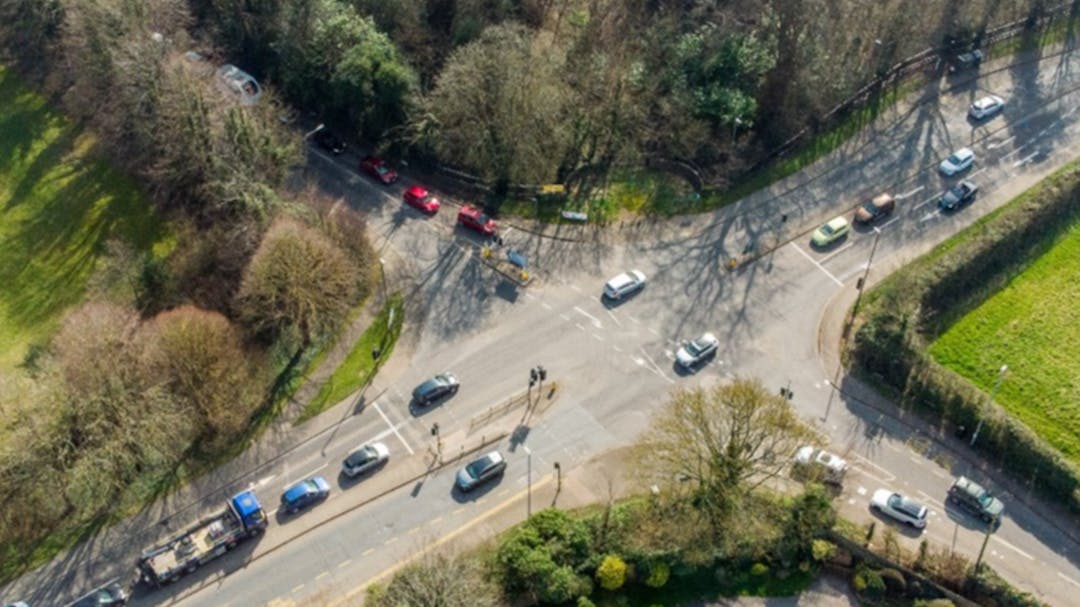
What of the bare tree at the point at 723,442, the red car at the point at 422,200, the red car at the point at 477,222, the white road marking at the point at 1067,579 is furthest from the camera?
the red car at the point at 422,200

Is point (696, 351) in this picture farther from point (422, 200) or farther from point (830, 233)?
point (422, 200)

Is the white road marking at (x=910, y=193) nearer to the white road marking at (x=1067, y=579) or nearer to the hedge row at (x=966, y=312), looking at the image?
the hedge row at (x=966, y=312)

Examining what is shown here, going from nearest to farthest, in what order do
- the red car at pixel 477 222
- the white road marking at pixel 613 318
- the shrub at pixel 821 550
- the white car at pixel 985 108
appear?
1. the shrub at pixel 821 550
2. the white road marking at pixel 613 318
3. the red car at pixel 477 222
4. the white car at pixel 985 108

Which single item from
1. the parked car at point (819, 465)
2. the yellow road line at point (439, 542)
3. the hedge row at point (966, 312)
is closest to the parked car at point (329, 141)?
the yellow road line at point (439, 542)

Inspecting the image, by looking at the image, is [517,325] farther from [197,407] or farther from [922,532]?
[922,532]

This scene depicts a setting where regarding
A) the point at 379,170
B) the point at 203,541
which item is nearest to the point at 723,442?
the point at 203,541

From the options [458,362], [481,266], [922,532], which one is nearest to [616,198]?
[481,266]
